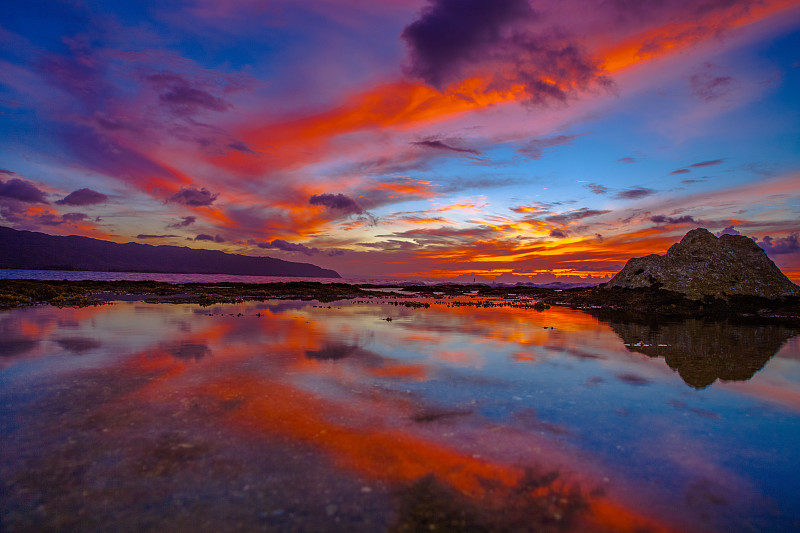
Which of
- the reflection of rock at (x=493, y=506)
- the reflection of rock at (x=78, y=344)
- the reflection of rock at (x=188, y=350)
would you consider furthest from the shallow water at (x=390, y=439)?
the reflection of rock at (x=78, y=344)

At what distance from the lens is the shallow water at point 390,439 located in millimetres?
4379

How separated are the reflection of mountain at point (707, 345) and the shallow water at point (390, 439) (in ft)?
0.65

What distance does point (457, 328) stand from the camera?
20.2m

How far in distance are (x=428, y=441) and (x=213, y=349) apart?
10016 millimetres

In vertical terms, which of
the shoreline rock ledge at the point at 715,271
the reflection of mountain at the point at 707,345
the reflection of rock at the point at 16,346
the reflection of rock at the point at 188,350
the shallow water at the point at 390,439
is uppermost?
the shoreline rock ledge at the point at 715,271

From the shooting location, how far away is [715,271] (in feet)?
104

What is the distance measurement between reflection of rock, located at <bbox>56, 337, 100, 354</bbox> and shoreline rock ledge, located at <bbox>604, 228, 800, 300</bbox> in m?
39.6

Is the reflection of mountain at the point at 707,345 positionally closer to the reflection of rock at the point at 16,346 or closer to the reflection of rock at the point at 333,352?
the reflection of rock at the point at 333,352

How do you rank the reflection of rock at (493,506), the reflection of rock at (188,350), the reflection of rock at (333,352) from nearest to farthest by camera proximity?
the reflection of rock at (493,506) → the reflection of rock at (188,350) → the reflection of rock at (333,352)

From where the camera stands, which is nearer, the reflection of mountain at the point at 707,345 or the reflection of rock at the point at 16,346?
the reflection of mountain at the point at 707,345

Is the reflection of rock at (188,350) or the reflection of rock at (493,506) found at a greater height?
the reflection of rock at (188,350)

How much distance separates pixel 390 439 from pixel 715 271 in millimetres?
37811

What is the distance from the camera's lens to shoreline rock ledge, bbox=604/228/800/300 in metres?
30.2

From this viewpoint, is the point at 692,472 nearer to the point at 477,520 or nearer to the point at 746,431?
the point at 746,431
